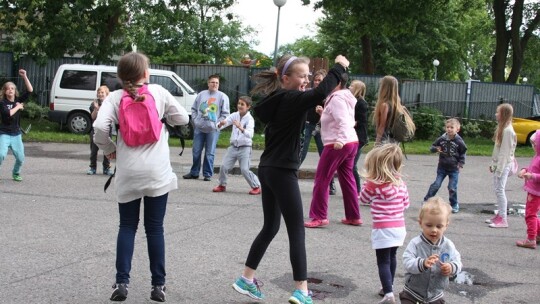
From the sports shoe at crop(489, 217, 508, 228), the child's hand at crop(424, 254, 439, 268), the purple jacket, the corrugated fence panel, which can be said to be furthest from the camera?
the corrugated fence panel

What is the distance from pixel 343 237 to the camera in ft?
24.8

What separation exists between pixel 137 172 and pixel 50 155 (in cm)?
1119

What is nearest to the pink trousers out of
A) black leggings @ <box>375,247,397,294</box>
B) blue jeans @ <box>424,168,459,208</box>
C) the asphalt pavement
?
the asphalt pavement

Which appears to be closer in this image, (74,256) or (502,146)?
(74,256)

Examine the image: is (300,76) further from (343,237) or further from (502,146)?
(502,146)

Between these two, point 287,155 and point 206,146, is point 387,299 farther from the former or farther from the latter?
point 206,146

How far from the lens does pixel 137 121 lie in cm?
471

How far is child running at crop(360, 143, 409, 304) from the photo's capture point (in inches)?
202

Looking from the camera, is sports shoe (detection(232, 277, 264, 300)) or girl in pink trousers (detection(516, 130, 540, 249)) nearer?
sports shoe (detection(232, 277, 264, 300))

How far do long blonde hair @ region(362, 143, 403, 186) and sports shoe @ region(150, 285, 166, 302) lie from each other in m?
1.72

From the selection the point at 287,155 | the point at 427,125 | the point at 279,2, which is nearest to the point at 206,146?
the point at 287,155

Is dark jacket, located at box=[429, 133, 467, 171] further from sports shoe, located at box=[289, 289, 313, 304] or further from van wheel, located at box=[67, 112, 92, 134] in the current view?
van wheel, located at box=[67, 112, 92, 134]

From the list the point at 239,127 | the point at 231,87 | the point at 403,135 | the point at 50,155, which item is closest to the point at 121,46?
the point at 231,87

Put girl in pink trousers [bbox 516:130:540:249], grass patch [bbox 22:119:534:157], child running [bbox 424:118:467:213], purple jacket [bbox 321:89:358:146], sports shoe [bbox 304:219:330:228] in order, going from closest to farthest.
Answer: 1. girl in pink trousers [bbox 516:130:540:249]
2. purple jacket [bbox 321:89:358:146]
3. sports shoe [bbox 304:219:330:228]
4. child running [bbox 424:118:467:213]
5. grass patch [bbox 22:119:534:157]
